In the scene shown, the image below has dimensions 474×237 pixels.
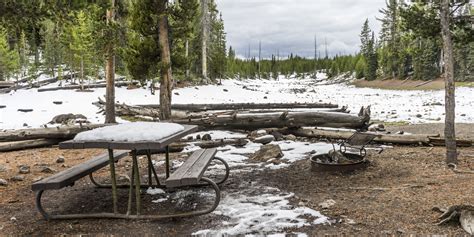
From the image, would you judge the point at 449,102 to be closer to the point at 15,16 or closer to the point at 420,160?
the point at 420,160

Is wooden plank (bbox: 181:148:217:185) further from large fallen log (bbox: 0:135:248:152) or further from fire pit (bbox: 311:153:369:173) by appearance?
large fallen log (bbox: 0:135:248:152)

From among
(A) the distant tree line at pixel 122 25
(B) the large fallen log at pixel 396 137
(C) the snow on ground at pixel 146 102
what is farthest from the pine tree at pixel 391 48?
(B) the large fallen log at pixel 396 137

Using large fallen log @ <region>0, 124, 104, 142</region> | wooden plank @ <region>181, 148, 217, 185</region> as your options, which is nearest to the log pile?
large fallen log @ <region>0, 124, 104, 142</region>

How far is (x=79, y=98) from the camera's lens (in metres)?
29.7

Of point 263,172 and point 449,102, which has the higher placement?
point 449,102

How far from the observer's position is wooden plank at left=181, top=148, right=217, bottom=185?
503 centimetres

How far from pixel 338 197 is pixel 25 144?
10102 millimetres

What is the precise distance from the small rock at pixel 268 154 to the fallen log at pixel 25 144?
22.5ft

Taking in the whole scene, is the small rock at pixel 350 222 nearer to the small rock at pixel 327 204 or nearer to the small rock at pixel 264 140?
the small rock at pixel 327 204

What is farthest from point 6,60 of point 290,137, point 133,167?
point 133,167

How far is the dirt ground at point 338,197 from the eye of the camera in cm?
509

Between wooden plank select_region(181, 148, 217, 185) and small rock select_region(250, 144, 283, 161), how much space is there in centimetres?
280

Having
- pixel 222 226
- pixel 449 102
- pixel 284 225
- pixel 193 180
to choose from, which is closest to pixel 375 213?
pixel 284 225

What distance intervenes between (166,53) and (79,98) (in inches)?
709
